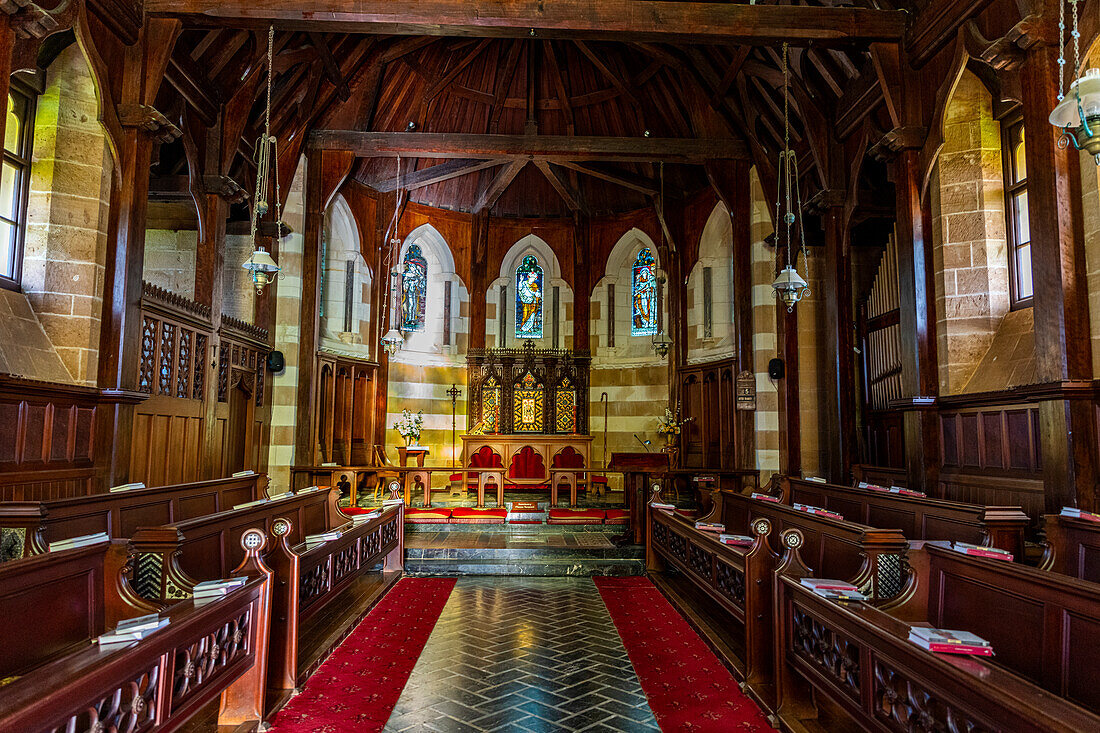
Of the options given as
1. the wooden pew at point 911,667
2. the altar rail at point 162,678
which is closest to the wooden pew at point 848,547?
the wooden pew at point 911,667

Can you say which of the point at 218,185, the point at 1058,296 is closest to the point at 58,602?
the point at 1058,296

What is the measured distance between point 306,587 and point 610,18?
6.34 metres

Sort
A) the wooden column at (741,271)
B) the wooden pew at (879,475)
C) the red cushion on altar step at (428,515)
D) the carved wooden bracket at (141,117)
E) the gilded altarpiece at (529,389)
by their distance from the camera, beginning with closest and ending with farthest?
1. the carved wooden bracket at (141,117)
2. the wooden pew at (879,475)
3. the red cushion on altar step at (428,515)
4. the wooden column at (741,271)
5. the gilded altarpiece at (529,389)

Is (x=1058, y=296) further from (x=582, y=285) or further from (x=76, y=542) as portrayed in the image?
(x=582, y=285)

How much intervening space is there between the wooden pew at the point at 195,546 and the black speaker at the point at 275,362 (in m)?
4.65

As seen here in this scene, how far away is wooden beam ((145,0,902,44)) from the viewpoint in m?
7.16

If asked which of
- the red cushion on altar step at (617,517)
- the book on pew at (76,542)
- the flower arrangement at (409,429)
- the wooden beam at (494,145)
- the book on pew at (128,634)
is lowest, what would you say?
the red cushion on altar step at (617,517)

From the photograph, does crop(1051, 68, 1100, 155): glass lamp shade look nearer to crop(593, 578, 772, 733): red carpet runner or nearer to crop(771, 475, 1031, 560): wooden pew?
crop(771, 475, 1031, 560): wooden pew

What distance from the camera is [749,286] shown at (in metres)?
11.2

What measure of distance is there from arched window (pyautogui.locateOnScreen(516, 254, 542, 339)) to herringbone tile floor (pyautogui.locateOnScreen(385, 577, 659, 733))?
1031 cm

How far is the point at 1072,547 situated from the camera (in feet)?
12.9

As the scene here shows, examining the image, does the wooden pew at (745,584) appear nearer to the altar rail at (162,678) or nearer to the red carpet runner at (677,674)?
the red carpet runner at (677,674)

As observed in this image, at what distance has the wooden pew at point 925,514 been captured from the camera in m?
4.46

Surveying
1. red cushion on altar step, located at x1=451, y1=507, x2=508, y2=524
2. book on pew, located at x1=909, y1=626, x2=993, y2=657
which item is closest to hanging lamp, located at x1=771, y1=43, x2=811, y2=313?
book on pew, located at x1=909, y1=626, x2=993, y2=657
